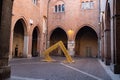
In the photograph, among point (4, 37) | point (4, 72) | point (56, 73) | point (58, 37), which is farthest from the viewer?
point (58, 37)

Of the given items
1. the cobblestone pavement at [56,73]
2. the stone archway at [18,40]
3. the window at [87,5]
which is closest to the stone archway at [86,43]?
the window at [87,5]

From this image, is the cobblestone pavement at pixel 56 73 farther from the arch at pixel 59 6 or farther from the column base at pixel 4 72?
the arch at pixel 59 6

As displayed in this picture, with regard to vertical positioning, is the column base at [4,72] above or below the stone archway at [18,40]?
below

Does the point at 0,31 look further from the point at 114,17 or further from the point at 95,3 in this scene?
the point at 95,3

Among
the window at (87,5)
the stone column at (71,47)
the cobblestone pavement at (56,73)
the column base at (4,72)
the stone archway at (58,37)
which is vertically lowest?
the cobblestone pavement at (56,73)

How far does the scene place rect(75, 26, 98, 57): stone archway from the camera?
32969mm

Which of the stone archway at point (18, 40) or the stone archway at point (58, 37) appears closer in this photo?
the stone archway at point (18, 40)

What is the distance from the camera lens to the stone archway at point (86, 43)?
32969 millimetres

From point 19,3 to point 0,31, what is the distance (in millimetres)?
15092

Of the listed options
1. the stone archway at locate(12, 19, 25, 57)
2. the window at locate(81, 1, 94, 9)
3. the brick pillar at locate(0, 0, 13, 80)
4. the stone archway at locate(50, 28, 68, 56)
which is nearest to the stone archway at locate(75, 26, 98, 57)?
the stone archway at locate(50, 28, 68, 56)

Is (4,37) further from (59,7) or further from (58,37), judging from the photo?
(58,37)

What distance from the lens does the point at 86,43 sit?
1316 inches

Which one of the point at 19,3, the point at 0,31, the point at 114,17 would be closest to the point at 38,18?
the point at 19,3

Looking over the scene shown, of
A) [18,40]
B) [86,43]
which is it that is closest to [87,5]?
[86,43]
